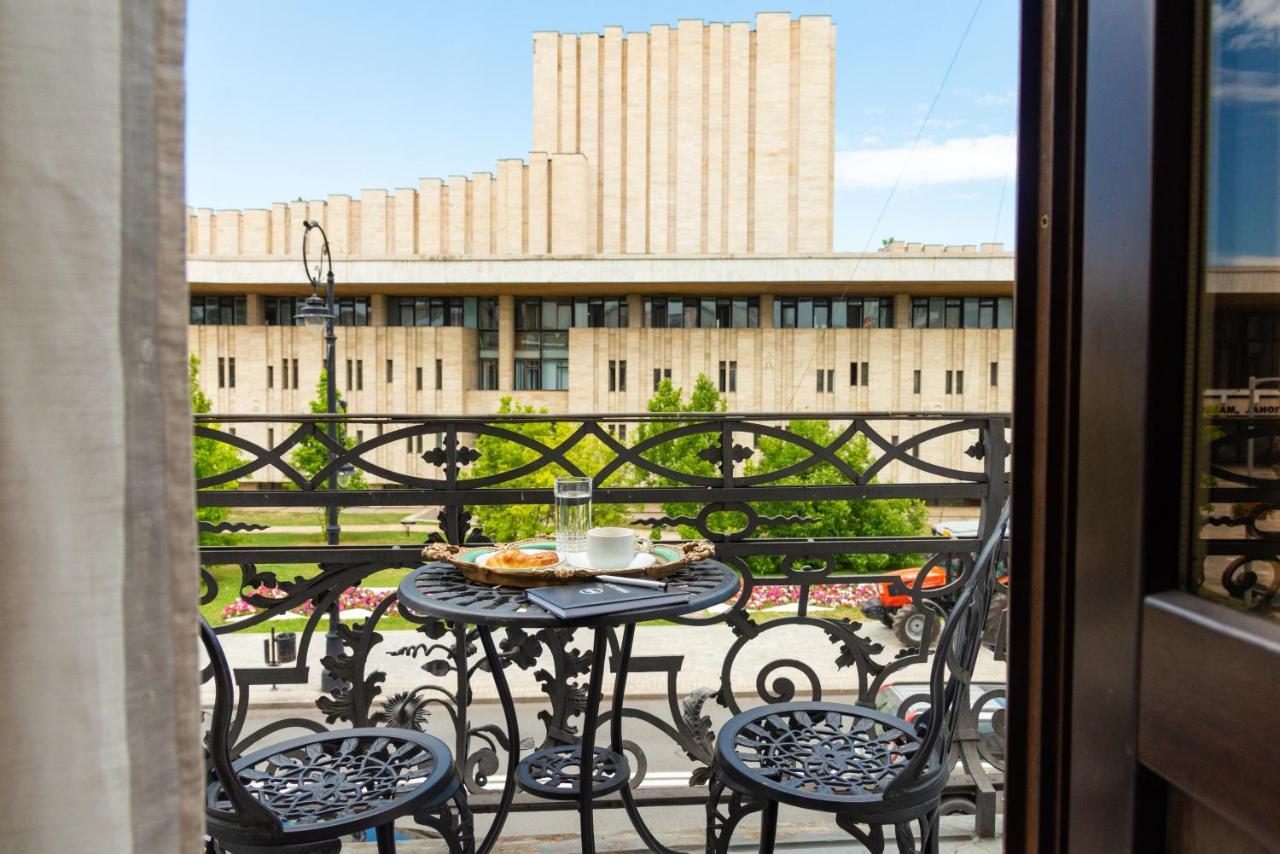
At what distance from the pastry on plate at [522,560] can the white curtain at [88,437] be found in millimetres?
1209

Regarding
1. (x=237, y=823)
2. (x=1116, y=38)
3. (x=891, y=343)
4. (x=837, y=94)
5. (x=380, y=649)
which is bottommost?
(x=380, y=649)

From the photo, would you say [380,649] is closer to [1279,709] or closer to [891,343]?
[1279,709]

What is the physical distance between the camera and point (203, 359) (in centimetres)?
3130

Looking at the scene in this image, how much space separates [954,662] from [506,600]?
815 millimetres

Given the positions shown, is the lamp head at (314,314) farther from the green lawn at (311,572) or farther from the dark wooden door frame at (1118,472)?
the dark wooden door frame at (1118,472)

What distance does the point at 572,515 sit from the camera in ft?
5.97

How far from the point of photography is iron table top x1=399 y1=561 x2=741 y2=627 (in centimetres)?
145

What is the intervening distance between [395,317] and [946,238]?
71.0 ft

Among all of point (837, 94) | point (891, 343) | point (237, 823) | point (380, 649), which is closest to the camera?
point (237, 823)

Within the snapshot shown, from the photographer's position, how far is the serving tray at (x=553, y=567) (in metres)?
1.64

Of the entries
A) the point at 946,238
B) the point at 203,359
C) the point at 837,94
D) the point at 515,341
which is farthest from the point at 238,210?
the point at 946,238

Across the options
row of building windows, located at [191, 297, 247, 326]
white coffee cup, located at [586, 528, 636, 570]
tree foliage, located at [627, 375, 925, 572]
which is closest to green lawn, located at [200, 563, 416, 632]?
tree foliage, located at [627, 375, 925, 572]

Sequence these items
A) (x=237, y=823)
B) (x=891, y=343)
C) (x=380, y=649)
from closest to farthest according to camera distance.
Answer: (x=237, y=823) → (x=380, y=649) → (x=891, y=343)

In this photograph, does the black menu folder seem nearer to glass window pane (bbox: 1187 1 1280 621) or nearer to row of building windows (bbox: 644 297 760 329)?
glass window pane (bbox: 1187 1 1280 621)
